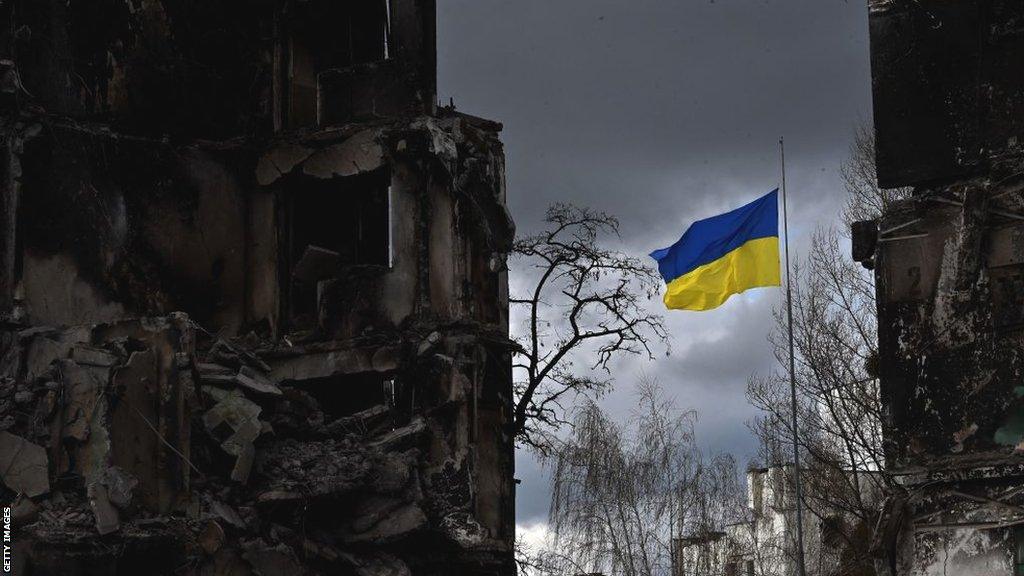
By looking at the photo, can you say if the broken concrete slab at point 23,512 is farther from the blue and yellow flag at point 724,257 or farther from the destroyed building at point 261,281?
the blue and yellow flag at point 724,257

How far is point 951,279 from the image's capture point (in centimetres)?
1880

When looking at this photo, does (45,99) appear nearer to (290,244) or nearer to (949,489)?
(290,244)

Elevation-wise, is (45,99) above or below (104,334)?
above

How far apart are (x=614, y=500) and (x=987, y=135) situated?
12.6 metres

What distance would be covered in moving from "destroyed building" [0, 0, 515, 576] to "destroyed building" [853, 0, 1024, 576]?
5.61 metres

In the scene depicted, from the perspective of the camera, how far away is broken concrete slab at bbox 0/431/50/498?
16094mm

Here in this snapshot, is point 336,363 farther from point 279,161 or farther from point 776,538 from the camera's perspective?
point 776,538

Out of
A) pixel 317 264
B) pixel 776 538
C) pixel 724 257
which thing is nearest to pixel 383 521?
pixel 317 264

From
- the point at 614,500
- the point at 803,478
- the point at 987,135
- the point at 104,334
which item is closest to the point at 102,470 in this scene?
the point at 104,334

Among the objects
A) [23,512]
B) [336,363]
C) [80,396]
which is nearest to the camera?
[23,512]

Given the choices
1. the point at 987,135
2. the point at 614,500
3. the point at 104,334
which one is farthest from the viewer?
the point at 614,500

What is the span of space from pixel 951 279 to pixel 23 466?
437 inches

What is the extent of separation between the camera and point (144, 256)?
2219cm

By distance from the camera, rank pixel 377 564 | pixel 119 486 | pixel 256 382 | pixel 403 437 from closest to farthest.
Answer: pixel 119 486, pixel 377 564, pixel 256 382, pixel 403 437
